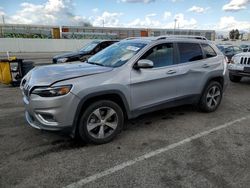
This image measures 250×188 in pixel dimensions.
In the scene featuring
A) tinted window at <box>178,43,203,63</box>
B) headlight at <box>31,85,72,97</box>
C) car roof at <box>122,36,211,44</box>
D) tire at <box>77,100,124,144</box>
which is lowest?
tire at <box>77,100,124,144</box>

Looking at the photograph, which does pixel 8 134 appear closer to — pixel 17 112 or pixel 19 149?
pixel 19 149

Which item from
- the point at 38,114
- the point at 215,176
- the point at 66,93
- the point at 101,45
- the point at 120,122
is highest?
the point at 101,45

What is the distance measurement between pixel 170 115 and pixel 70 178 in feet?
9.99

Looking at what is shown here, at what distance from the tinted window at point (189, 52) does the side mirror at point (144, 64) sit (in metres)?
1.06

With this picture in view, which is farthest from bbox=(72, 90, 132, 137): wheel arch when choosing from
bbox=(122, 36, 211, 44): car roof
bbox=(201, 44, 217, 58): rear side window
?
bbox=(201, 44, 217, 58): rear side window

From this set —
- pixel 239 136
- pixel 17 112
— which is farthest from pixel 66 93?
pixel 239 136

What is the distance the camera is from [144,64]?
13.8ft

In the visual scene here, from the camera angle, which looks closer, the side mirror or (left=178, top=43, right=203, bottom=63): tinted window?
the side mirror

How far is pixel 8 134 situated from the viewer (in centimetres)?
443

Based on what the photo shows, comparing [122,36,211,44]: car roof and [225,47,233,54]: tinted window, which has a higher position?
[122,36,211,44]: car roof

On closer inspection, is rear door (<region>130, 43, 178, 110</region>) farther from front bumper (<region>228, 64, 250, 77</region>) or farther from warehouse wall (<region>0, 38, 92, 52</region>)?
warehouse wall (<region>0, 38, 92, 52</region>)

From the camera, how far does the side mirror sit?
4.20 metres

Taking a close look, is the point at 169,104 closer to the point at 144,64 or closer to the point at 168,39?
the point at 144,64

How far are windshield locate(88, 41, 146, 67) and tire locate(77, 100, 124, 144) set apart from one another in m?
0.79
